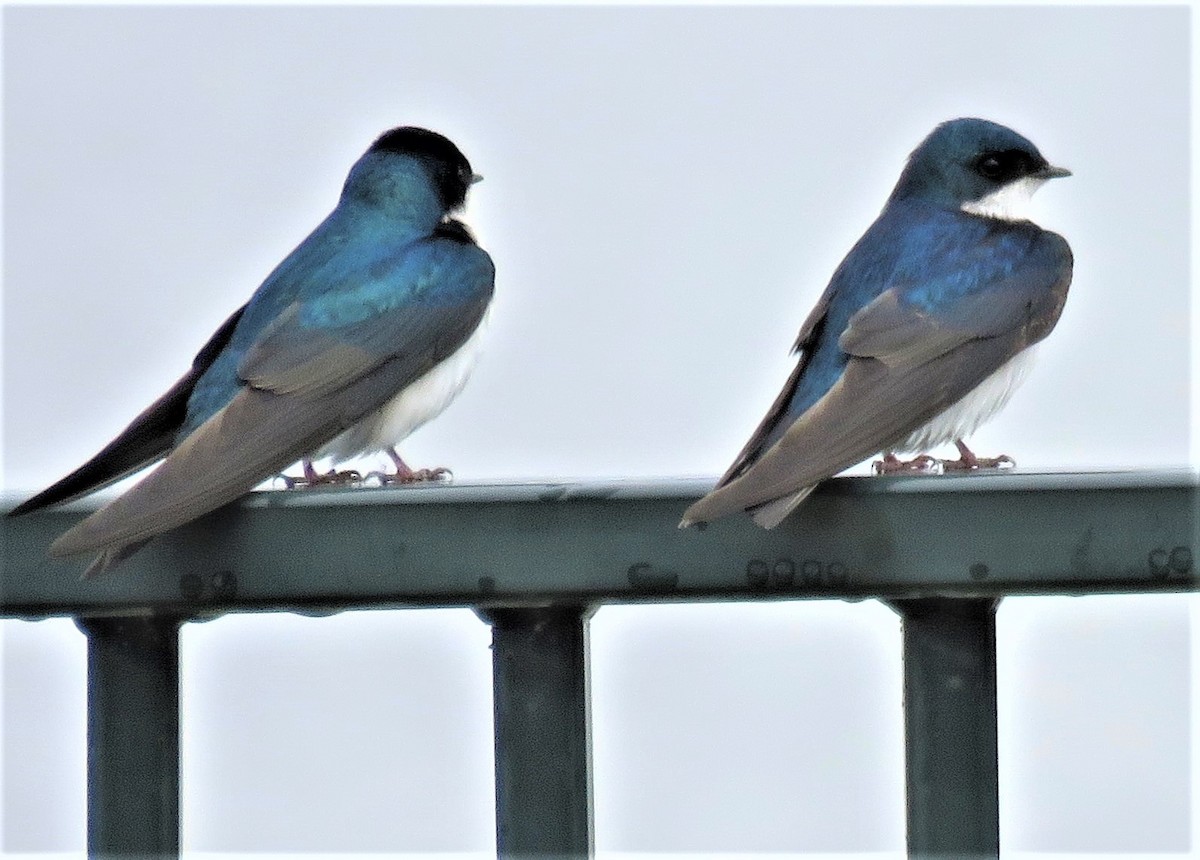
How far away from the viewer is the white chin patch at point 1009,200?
7.18 feet

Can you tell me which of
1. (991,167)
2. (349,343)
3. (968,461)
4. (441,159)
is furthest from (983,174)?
(349,343)

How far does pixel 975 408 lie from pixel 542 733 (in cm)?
97

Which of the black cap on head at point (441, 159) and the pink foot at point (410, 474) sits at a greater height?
the black cap on head at point (441, 159)

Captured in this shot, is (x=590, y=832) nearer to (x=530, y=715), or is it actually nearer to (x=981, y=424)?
(x=530, y=715)

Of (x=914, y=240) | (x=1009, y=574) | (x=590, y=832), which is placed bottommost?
(x=590, y=832)

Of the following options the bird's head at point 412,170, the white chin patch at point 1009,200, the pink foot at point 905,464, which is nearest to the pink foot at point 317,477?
the bird's head at point 412,170

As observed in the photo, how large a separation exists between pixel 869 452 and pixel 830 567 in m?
0.50

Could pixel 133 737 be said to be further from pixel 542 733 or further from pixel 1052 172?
pixel 1052 172

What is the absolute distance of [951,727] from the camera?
0.97 m

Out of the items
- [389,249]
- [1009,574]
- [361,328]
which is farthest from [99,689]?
[389,249]

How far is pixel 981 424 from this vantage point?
1904mm

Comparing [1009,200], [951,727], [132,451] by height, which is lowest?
[951,727]

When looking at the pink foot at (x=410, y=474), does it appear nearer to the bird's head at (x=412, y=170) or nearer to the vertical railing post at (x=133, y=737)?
the bird's head at (x=412, y=170)

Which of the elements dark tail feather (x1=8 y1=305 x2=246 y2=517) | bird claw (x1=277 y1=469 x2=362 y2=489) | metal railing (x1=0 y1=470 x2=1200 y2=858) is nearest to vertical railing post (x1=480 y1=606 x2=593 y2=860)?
metal railing (x1=0 y1=470 x2=1200 y2=858)
